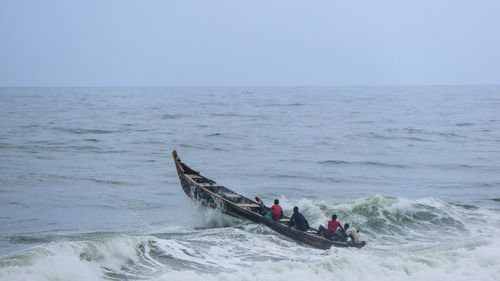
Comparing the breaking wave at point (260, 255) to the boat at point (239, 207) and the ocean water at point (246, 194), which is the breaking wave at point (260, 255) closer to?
the ocean water at point (246, 194)

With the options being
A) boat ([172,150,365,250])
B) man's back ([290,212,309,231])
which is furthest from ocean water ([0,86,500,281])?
man's back ([290,212,309,231])

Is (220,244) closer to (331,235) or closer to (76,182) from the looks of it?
(331,235)

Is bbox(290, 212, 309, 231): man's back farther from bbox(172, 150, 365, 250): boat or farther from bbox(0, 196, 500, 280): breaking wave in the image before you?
bbox(0, 196, 500, 280): breaking wave

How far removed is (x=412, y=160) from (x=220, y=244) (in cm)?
2227

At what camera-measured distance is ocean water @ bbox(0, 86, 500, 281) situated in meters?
14.5

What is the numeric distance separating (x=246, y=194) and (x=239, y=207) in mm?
6726

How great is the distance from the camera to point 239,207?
1873 centimetres

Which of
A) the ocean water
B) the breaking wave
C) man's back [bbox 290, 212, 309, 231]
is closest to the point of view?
the breaking wave

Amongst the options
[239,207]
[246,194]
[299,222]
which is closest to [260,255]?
[299,222]

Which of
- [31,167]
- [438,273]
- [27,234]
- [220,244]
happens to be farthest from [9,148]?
[438,273]

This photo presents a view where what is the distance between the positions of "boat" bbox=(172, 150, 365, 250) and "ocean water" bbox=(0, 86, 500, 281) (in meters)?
0.32

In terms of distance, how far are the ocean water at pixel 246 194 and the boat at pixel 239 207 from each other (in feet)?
1.06

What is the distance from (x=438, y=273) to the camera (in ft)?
47.3

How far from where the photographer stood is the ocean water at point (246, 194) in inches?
571
